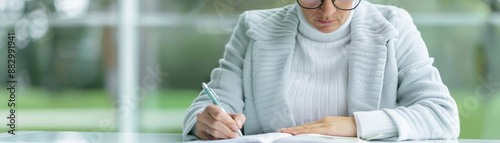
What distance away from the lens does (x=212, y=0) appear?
2797mm

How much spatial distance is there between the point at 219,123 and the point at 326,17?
403mm

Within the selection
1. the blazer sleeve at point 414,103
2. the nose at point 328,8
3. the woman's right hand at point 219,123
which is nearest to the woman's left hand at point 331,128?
the blazer sleeve at point 414,103

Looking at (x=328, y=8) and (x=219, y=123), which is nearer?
(x=219, y=123)

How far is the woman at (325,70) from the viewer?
1165 mm

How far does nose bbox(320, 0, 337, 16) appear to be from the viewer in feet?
3.75

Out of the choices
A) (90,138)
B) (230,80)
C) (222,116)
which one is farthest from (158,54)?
(222,116)

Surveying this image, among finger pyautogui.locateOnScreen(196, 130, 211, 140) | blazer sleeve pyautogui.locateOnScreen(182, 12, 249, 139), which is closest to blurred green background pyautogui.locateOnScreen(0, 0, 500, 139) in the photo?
blazer sleeve pyautogui.locateOnScreen(182, 12, 249, 139)

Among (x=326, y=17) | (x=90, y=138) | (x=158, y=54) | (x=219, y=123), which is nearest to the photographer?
(x=219, y=123)

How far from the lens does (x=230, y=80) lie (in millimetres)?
1258

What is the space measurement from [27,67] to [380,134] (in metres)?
2.46

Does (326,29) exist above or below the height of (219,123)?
above

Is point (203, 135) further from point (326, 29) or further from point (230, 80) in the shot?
point (326, 29)

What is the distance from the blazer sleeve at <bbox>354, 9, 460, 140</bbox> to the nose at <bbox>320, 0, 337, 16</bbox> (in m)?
0.17

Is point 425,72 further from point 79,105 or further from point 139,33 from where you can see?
point 79,105
